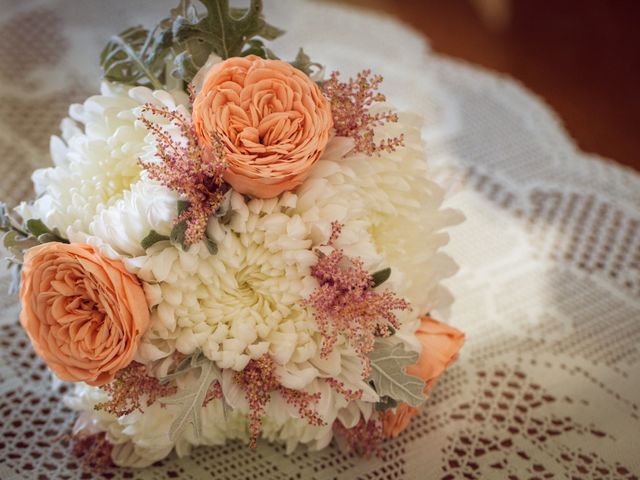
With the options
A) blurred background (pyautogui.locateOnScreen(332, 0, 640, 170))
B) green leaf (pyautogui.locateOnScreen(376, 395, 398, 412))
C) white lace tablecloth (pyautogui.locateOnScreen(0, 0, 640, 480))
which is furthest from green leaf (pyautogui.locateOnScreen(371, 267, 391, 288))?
blurred background (pyautogui.locateOnScreen(332, 0, 640, 170))

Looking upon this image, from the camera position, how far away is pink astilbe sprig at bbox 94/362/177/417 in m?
0.53

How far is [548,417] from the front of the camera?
0.72 m

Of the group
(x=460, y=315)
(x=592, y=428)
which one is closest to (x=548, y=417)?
(x=592, y=428)

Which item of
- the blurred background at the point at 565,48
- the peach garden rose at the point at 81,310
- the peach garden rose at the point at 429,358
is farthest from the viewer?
the blurred background at the point at 565,48

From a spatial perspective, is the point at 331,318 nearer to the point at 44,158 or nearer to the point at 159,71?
the point at 159,71

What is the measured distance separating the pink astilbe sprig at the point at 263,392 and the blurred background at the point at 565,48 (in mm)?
727

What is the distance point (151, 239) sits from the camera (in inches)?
20.1

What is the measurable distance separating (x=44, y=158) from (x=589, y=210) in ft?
2.37

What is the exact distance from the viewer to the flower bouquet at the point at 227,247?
51 centimetres

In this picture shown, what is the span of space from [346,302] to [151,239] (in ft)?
0.49

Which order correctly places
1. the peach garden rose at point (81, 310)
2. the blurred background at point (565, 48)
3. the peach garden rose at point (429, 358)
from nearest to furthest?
1. the peach garden rose at point (81, 310)
2. the peach garden rose at point (429, 358)
3. the blurred background at point (565, 48)

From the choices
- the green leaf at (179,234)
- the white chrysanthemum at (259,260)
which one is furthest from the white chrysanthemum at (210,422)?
the green leaf at (179,234)

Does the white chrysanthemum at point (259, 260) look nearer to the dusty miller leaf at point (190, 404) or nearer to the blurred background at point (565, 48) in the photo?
the dusty miller leaf at point (190, 404)

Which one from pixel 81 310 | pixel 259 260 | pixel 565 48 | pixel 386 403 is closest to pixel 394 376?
pixel 386 403
